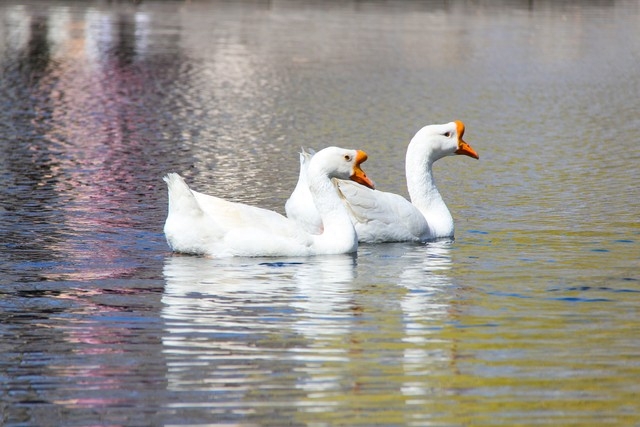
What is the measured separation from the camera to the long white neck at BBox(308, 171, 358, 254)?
553 inches

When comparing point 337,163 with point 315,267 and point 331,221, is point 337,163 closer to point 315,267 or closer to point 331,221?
point 331,221

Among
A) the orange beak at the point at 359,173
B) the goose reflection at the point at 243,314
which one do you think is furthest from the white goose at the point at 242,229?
the orange beak at the point at 359,173

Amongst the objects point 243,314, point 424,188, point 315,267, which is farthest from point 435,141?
point 243,314

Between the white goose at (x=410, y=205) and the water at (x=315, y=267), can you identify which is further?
the white goose at (x=410, y=205)

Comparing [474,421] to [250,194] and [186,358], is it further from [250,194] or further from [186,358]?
[250,194]

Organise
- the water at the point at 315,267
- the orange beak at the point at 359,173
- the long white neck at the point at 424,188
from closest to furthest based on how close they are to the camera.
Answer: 1. the water at the point at 315,267
2. the orange beak at the point at 359,173
3. the long white neck at the point at 424,188

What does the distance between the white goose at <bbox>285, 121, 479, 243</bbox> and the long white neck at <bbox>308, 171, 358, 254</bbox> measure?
613 mm

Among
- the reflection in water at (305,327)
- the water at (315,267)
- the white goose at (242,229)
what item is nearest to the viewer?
the water at (315,267)

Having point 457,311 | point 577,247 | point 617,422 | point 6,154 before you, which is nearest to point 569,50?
point 6,154

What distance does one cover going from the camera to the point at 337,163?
1445 centimetres

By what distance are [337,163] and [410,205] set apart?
1.16 metres

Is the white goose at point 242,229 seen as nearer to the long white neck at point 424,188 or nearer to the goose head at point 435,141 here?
the long white neck at point 424,188

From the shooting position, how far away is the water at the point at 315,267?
8836mm

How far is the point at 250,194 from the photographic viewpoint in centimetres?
1802
